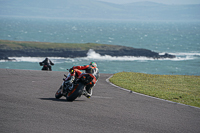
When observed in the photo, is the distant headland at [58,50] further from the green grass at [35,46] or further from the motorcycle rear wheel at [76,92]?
the motorcycle rear wheel at [76,92]

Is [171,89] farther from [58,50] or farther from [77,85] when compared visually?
[58,50]

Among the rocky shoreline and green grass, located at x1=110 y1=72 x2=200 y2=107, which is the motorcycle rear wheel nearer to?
green grass, located at x1=110 y1=72 x2=200 y2=107

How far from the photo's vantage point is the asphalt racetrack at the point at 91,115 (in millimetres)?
8500

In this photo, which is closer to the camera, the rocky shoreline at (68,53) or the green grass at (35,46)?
the rocky shoreline at (68,53)

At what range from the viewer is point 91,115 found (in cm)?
985

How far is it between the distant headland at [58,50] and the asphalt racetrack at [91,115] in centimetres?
6356

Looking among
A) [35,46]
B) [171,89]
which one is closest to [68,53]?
[35,46]

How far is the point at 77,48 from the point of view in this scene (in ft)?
293

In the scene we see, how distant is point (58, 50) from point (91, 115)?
7645cm

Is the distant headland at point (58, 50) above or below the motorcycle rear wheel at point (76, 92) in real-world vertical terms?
Result: above

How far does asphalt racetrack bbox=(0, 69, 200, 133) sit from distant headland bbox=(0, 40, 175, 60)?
209ft

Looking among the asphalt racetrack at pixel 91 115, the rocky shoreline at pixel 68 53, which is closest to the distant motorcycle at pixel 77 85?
the asphalt racetrack at pixel 91 115

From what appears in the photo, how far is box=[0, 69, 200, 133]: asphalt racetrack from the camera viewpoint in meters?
8.50

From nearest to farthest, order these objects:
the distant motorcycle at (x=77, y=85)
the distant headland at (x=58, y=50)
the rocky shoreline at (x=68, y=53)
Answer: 1. the distant motorcycle at (x=77, y=85)
2. the rocky shoreline at (x=68, y=53)
3. the distant headland at (x=58, y=50)
